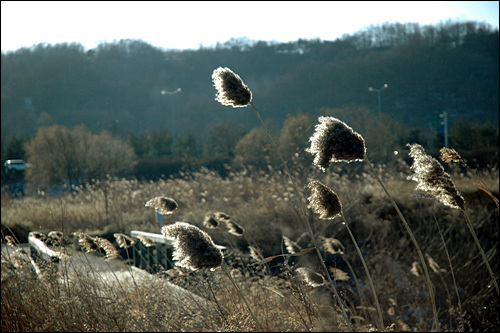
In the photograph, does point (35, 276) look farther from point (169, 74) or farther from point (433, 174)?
point (169, 74)

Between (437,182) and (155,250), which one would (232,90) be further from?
(155,250)

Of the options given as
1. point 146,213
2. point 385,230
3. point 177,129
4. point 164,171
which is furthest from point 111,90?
point 385,230

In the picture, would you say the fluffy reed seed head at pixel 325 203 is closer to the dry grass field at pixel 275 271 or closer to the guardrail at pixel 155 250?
the dry grass field at pixel 275 271

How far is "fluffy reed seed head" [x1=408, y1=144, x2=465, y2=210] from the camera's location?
5.92 feet

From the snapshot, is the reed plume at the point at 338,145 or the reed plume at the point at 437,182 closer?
the reed plume at the point at 338,145

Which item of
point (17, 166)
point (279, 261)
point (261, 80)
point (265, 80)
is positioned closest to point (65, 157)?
point (17, 166)

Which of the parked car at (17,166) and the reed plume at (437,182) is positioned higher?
the reed plume at (437,182)

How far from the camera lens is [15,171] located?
3462 cm

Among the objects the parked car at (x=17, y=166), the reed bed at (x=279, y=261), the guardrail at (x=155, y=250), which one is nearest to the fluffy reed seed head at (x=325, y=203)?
the reed bed at (x=279, y=261)

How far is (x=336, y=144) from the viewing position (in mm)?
1563

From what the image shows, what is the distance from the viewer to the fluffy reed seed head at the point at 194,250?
62.0 inches

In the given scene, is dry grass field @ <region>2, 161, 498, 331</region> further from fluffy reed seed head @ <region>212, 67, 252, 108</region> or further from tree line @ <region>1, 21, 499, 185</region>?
tree line @ <region>1, 21, 499, 185</region>

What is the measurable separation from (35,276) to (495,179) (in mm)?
10420

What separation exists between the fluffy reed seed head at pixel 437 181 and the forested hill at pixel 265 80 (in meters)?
53.0
